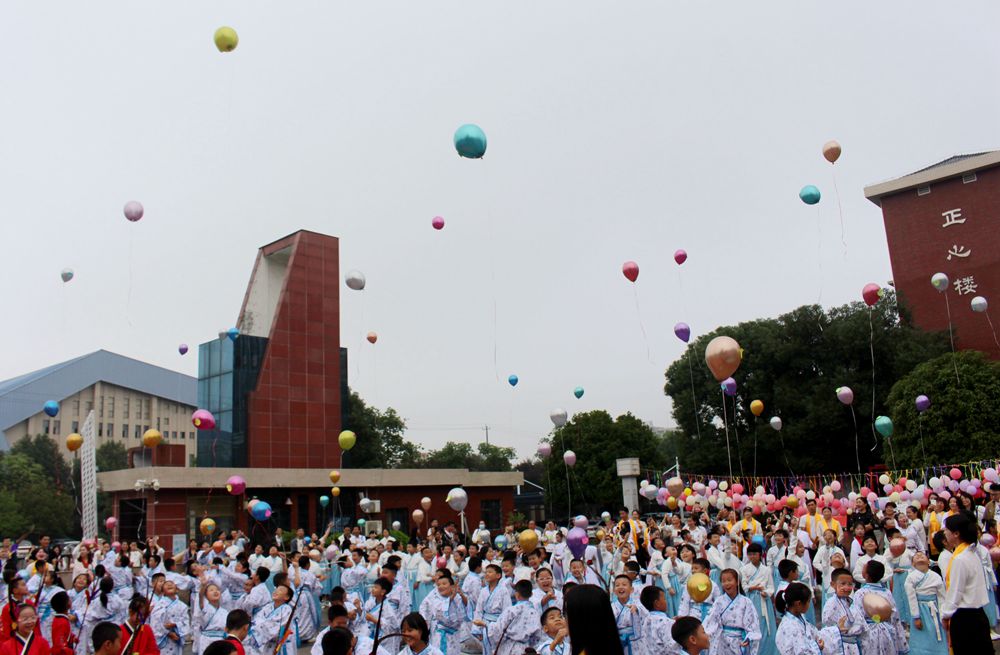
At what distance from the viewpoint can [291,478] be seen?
29688mm

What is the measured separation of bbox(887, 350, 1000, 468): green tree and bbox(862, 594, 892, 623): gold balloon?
919 inches

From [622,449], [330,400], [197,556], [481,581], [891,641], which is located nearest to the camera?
[891,641]

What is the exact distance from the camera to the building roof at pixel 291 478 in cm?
2655

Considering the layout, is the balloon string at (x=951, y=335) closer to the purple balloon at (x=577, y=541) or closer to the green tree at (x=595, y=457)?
the green tree at (x=595, y=457)

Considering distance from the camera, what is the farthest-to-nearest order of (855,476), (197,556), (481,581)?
(855,476), (197,556), (481,581)

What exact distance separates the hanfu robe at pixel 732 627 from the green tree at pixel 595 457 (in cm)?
3422

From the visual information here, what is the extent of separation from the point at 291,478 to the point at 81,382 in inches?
2000

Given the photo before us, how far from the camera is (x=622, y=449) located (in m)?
42.9

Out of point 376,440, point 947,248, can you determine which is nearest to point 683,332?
point 947,248

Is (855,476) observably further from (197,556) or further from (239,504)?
(197,556)

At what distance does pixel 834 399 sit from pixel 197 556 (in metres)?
24.8

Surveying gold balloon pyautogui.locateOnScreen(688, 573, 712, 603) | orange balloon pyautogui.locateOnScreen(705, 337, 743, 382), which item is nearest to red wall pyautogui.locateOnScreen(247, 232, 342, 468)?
orange balloon pyautogui.locateOnScreen(705, 337, 743, 382)

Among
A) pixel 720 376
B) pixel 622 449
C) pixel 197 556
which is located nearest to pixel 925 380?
pixel 622 449

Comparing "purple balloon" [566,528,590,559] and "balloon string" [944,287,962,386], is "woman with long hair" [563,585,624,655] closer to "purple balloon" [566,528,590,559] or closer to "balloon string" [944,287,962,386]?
"purple balloon" [566,528,590,559]
